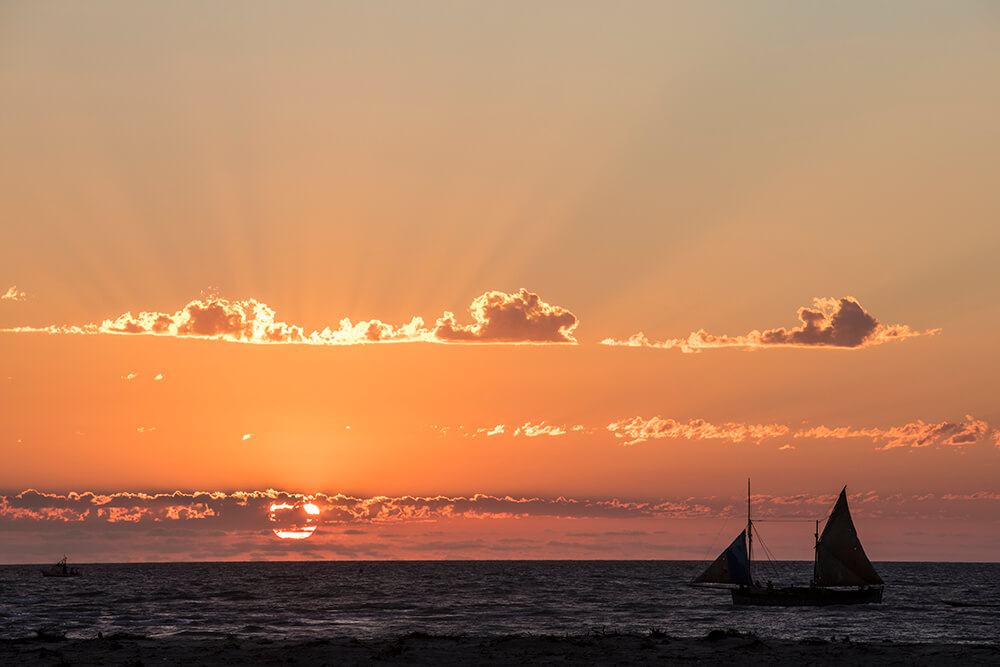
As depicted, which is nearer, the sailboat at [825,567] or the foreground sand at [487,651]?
the foreground sand at [487,651]

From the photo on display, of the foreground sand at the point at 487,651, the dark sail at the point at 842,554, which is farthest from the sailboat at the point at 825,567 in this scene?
the foreground sand at the point at 487,651

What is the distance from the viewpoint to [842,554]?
114500mm

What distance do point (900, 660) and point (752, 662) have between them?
9.31 metres

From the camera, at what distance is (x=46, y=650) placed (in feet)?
196

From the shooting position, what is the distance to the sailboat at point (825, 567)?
113000 millimetres

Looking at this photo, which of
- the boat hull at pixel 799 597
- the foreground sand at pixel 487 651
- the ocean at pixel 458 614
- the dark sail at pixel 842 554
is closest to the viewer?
the foreground sand at pixel 487 651

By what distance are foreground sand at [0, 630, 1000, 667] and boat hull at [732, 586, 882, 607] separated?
53.4 meters

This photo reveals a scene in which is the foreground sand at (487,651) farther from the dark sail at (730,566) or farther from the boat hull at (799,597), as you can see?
the boat hull at (799,597)

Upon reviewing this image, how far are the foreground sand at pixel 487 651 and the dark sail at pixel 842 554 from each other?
48302 mm

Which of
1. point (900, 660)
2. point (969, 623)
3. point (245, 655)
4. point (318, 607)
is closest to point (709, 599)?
point (969, 623)

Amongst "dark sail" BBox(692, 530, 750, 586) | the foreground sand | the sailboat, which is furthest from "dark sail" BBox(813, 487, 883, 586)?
the foreground sand

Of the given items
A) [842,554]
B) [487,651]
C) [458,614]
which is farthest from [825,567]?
[487,651]

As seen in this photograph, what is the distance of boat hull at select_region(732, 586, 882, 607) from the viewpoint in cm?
11728

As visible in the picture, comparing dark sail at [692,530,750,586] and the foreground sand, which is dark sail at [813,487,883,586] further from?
the foreground sand
